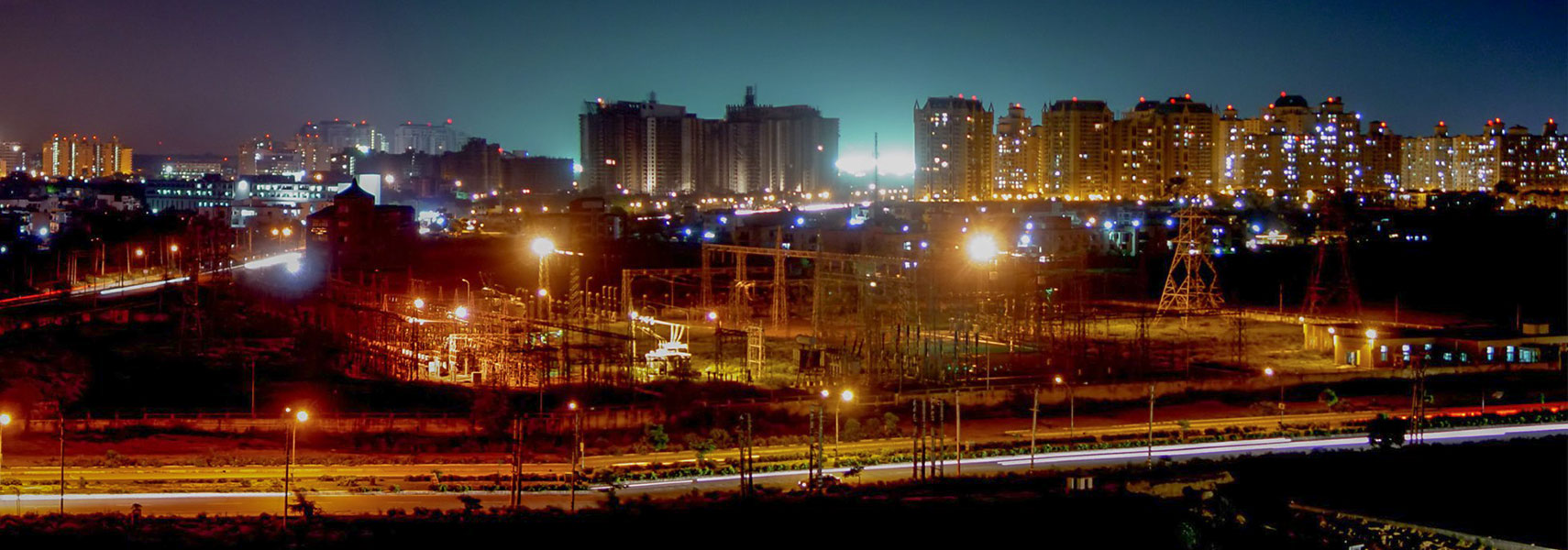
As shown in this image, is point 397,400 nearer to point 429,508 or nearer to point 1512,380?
point 429,508

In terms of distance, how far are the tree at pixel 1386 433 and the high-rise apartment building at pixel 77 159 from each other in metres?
77.7

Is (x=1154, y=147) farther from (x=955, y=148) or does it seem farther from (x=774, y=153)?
(x=774, y=153)

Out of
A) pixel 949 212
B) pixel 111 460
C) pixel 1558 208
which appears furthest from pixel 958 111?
pixel 111 460

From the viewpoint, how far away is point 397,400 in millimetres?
12328

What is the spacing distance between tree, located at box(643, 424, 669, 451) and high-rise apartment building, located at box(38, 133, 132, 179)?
73874 mm

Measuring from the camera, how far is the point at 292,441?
9781 millimetres

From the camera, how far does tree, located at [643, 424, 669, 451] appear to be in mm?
10672

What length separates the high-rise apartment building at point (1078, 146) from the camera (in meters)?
52.0

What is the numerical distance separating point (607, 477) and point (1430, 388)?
31.7 feet

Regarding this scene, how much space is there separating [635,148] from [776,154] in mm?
7654

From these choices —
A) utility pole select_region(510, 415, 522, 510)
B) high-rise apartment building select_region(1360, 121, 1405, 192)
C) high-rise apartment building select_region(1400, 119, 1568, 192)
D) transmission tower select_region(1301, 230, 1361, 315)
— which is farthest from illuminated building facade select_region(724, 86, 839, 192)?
utility pole select_region(510, 415, 522, 510)

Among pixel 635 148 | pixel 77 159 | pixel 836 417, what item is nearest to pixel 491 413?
pixel 836 417

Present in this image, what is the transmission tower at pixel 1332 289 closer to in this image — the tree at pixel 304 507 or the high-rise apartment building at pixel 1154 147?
the tree at pixel 304 507

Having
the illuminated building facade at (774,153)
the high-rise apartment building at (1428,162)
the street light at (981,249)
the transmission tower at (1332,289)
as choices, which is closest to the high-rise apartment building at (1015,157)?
the illuminated building facade at (774,153)
